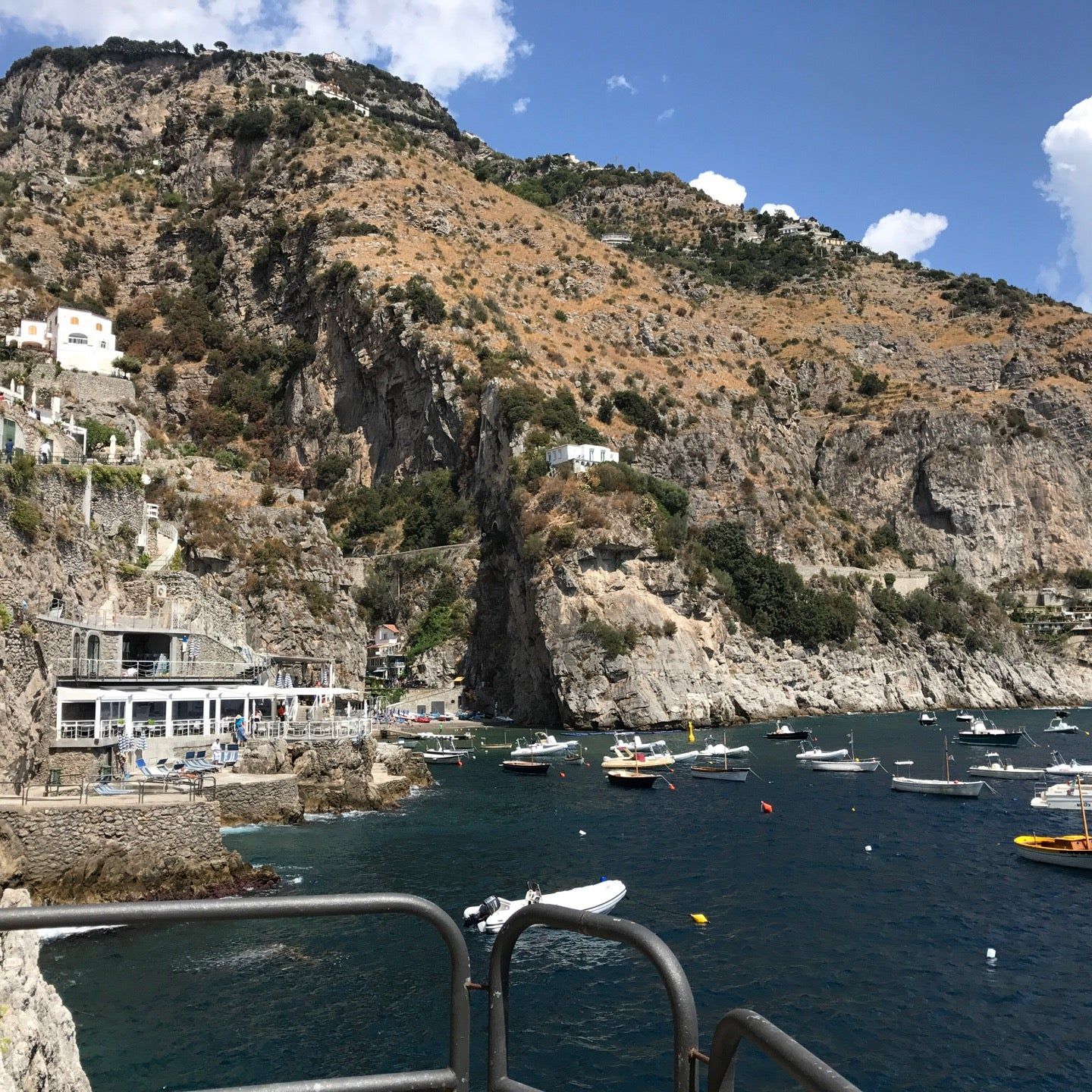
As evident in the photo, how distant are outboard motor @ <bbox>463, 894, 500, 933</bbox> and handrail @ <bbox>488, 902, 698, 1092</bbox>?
19.9 m

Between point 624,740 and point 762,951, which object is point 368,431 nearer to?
point 624,740

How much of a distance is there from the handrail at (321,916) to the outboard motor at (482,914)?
19978 mm

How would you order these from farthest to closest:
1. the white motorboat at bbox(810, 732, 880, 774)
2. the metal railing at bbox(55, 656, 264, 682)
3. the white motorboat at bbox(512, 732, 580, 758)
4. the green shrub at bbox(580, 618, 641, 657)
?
1. the green shrub at bbox(580, 618, 641, 657)
2. the white motorboat at bbox(512, 732, 580, 758)
3. the white motorboat at bbox(810, 732, 880, 774)
4. the metal railing at bbox(55, 656, 264, 682)

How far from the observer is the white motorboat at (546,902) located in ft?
72.9

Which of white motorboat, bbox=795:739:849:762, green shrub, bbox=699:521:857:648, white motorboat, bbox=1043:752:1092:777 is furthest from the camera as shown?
green shrub, bbox=699:521:857:648

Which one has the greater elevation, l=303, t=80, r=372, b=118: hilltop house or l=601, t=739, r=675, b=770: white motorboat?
l=303, t=80, r=372, b=118: hilltop house

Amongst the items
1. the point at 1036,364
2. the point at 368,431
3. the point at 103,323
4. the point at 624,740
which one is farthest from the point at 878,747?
the point at 1036,364

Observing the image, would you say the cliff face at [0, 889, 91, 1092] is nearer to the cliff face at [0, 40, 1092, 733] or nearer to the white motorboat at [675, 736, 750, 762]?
the white motorboat at [675, 736, 750, 762]

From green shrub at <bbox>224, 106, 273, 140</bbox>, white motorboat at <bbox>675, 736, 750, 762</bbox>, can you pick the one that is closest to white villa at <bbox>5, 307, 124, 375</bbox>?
white motorboat at <bbox>675, 736, 750, 762</bbox>

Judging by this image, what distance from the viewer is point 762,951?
2209 cm

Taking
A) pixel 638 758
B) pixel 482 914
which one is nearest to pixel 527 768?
pixel 638 758

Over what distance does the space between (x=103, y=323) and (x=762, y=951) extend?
69220mm

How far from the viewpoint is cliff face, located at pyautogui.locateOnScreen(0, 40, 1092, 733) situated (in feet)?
236

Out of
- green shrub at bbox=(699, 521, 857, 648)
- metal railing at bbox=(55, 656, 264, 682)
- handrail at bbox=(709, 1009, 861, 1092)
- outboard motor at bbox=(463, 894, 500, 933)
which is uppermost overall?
green shrub at bbox=(699, 521, 857, 648)
